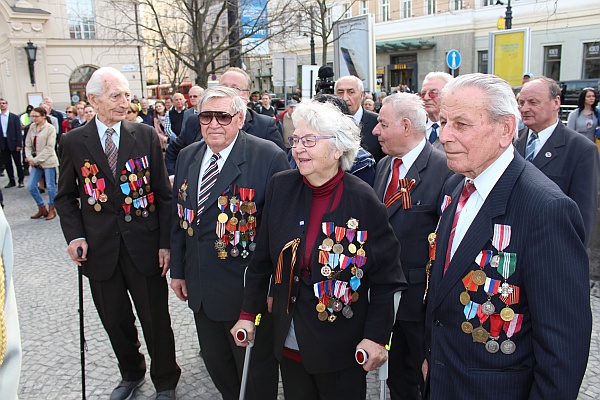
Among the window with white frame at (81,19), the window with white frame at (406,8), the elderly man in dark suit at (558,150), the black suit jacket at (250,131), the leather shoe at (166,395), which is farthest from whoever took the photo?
the window with white frame at (406,8)

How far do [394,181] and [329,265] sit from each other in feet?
3.38

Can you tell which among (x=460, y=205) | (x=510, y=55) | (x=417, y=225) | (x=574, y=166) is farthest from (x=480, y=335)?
(x=510, y=55)

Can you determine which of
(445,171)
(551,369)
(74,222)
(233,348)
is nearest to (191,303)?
(233,348)

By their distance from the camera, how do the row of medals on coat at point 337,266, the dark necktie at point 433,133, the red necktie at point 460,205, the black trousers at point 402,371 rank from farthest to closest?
the dark necktie at point 433,133 < the black trousers at point 402,371 < the row of medals on coat at point 337,266 < the red necktie at point 460,205

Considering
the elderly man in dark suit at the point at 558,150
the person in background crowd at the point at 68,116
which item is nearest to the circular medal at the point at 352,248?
the elderly man in dark suit at the point at 558,150

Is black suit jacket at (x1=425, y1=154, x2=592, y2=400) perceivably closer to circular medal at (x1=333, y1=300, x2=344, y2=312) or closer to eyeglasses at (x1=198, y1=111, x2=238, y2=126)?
circular medal at (x1=333, y1=300, x2=344, y2=312)

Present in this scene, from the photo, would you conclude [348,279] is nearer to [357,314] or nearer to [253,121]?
[357,314]

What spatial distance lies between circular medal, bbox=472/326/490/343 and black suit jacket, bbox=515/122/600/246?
2.19 m

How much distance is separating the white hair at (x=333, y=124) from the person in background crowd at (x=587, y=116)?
27.9 ft

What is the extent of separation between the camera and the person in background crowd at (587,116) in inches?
365

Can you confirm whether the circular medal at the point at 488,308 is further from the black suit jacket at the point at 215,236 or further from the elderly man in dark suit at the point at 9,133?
the elderly man in dark suit at the point at 9,133

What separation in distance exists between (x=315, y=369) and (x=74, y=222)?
2.01m

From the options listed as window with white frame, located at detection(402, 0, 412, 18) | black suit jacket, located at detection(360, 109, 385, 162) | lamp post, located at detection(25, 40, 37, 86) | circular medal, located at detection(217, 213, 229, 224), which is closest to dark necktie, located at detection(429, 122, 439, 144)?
black suit jacket, located at detection(360, 109, 385, 162)

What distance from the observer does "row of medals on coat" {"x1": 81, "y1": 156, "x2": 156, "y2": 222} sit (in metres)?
3.33
